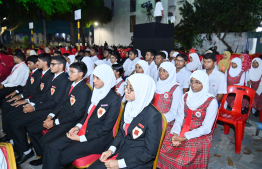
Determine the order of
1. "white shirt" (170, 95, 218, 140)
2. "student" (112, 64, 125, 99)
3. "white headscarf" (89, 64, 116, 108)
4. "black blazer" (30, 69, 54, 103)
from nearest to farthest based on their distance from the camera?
1. "white shirt" (170, 95, 218, 140)
2. "white headscarf" (89, 64, 116, 108)
3. "black blazer" (30, 69, 54, 103)
4. "student" (112, 64, 125, 99)

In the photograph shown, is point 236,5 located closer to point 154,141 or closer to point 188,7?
point 188,7

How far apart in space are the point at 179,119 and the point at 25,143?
2258mm

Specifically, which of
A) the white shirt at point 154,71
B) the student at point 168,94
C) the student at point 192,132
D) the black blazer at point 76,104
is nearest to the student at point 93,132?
the black blazer at point 76,104

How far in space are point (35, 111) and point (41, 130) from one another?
490 mm

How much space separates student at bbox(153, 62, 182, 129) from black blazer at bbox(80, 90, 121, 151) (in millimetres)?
809

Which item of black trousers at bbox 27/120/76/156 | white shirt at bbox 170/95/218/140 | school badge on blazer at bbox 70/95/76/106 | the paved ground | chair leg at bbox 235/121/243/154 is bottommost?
the paved ground

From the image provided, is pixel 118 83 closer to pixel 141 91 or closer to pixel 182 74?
pixel 182 74

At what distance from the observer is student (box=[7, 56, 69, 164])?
2.86m

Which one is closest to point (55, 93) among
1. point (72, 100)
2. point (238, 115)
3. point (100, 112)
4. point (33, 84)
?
point (72, 100)

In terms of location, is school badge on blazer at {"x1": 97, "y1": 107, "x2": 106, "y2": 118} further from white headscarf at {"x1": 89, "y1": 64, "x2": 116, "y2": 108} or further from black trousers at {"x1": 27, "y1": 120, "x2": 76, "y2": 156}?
black trousers at {"x1": 27, "y1": 120, "x2": 76, "y2": 156}

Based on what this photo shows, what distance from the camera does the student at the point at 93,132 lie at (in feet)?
6.78

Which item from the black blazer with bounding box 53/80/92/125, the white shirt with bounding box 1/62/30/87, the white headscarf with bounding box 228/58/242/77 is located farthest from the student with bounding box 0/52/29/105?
the white headscarf with bounding box 228/58/242/77

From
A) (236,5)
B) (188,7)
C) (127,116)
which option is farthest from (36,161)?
(188,7)

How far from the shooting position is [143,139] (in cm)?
176
